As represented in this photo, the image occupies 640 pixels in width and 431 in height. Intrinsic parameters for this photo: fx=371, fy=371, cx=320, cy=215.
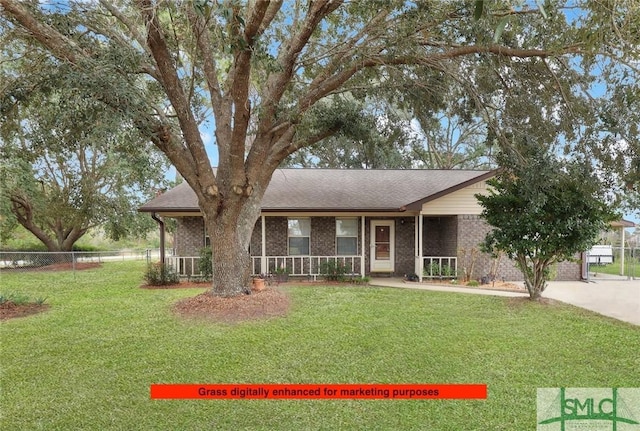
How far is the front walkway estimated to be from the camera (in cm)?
777

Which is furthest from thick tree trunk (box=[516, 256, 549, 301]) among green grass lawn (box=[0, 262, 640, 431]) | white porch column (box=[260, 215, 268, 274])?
white porch column (box=[260, 215, 268, 274])

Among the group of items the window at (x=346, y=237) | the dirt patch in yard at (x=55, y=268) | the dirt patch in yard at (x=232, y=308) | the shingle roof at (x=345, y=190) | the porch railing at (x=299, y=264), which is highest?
the shingle roof at (x=345, y=190)

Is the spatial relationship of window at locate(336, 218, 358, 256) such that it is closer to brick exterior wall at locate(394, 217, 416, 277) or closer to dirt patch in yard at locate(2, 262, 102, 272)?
brick exterior wall at locate(394, 217, 416, 277)

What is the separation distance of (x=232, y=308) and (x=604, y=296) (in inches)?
359

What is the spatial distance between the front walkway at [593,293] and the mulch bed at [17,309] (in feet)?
27.4

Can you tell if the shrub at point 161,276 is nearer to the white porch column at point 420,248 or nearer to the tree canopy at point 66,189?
the tree canopy at point 66,189

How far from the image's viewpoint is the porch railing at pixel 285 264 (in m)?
12.0

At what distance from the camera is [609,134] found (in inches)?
249

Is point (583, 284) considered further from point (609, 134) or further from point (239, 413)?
point (239, 413)

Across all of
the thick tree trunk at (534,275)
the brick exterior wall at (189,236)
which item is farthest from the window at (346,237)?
the thick tree trunk at (534,275)

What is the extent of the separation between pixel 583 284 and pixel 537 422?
984 cm

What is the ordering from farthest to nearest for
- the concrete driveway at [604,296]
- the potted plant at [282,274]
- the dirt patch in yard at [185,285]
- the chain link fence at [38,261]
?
1. the chain link fence at [38,261]
2. the potted plant at [282,274]
3. the dirt patch in yard at [185,285]
4. the concrete driveway at [604,296]

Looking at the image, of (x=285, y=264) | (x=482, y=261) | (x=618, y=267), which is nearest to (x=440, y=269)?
(x=482, y=261)

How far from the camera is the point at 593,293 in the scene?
31.8ft
